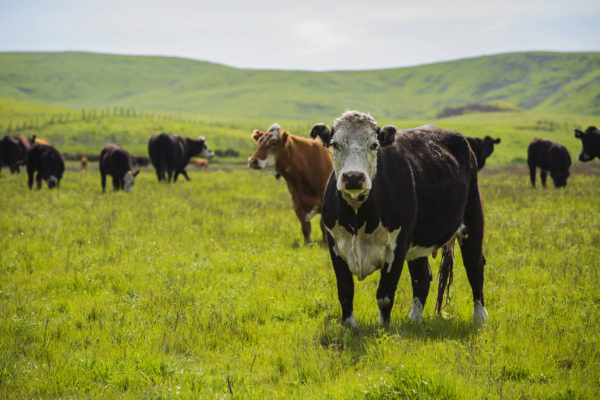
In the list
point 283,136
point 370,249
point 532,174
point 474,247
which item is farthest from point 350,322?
point 532,174

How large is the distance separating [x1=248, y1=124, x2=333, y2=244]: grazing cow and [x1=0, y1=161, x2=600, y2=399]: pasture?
814 millimetres

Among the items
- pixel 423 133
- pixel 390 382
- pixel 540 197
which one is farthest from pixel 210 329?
pixel 540 197

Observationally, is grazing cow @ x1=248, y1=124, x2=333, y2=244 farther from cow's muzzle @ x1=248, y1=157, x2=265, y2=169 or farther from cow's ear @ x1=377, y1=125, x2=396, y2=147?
cow's ear @ x1=377, y1=125, x2=396, y2=147

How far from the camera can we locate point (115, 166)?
19.2 m

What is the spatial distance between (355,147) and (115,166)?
16.6 meters

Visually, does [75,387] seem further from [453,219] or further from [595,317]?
[595,317]

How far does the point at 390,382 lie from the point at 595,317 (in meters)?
3.06

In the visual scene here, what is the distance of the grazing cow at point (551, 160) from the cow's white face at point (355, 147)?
1869 centimetres

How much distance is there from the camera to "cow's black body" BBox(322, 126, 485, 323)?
488 cm

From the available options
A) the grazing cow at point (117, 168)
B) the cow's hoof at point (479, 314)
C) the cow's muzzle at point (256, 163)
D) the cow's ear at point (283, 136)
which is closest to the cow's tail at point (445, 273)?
the cow's hoof at point (479, 314)

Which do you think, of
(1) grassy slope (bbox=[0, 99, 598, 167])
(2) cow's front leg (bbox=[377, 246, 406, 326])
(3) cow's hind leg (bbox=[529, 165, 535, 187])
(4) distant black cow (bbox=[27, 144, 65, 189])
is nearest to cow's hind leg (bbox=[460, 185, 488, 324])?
(2) cow's front leg (bbox=[377, 246, 406, 326])

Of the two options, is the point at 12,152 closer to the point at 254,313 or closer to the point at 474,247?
the point at 254,313

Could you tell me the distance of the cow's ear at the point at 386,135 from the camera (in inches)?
185

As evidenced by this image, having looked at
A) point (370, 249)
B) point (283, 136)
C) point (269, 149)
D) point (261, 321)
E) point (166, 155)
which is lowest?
point (261, 321)
